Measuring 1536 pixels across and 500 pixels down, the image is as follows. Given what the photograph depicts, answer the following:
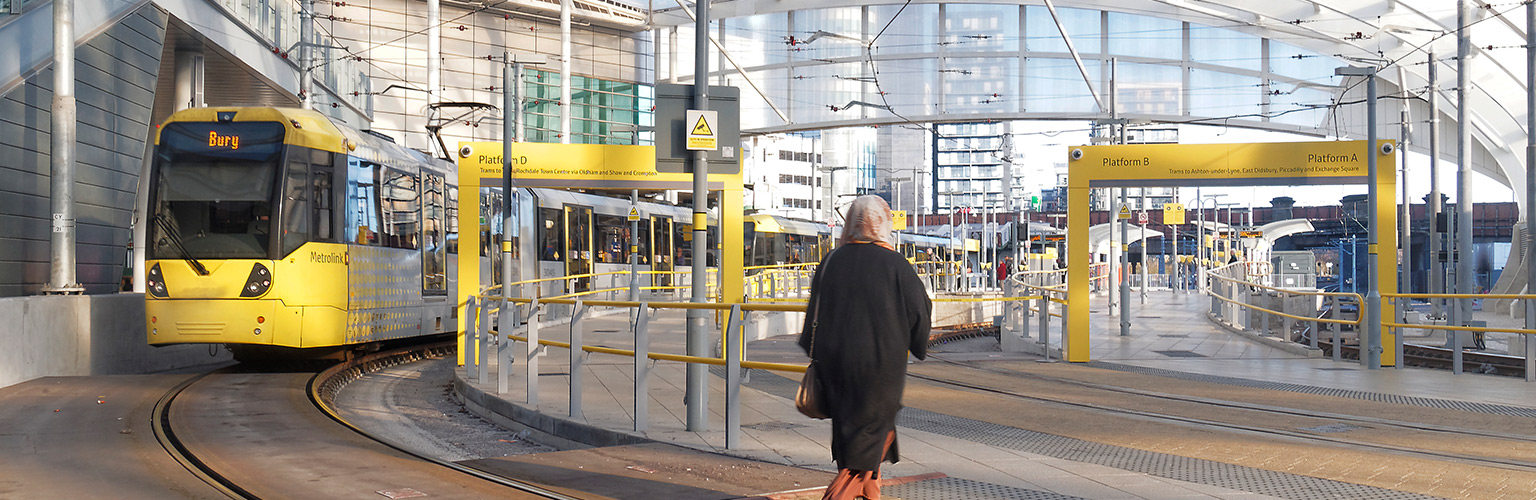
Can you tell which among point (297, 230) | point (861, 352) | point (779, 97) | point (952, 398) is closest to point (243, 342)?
point (297, 230)

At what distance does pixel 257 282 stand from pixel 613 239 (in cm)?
1756

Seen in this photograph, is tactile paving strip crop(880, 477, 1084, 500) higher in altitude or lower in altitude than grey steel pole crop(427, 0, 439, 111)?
lower

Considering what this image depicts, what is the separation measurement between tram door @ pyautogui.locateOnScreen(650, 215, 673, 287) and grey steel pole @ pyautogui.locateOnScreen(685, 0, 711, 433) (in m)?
24.4

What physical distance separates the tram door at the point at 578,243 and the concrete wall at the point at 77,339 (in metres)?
12.0

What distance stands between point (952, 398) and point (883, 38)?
2599 centimetres

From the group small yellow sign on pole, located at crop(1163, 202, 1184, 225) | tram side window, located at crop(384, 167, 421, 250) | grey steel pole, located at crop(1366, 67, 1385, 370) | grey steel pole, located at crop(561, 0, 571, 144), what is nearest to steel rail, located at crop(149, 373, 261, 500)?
tram side window, located at crop(384, 167, 421, 250)

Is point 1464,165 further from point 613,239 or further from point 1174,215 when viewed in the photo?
point 613,239

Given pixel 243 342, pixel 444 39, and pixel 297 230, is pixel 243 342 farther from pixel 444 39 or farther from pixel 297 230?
pixel 444 39

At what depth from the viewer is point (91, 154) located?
19750 millimetres

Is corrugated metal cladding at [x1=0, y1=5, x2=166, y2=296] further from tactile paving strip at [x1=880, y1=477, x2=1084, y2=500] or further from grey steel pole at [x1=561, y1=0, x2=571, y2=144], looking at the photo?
grey steel pole at [x1=561, y1=0, x2=571, y2=144]

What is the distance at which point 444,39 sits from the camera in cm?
4997

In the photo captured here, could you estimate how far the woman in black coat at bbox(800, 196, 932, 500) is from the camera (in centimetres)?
483

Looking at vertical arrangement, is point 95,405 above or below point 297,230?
below

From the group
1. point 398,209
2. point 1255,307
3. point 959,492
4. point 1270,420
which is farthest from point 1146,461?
point 1255,307
